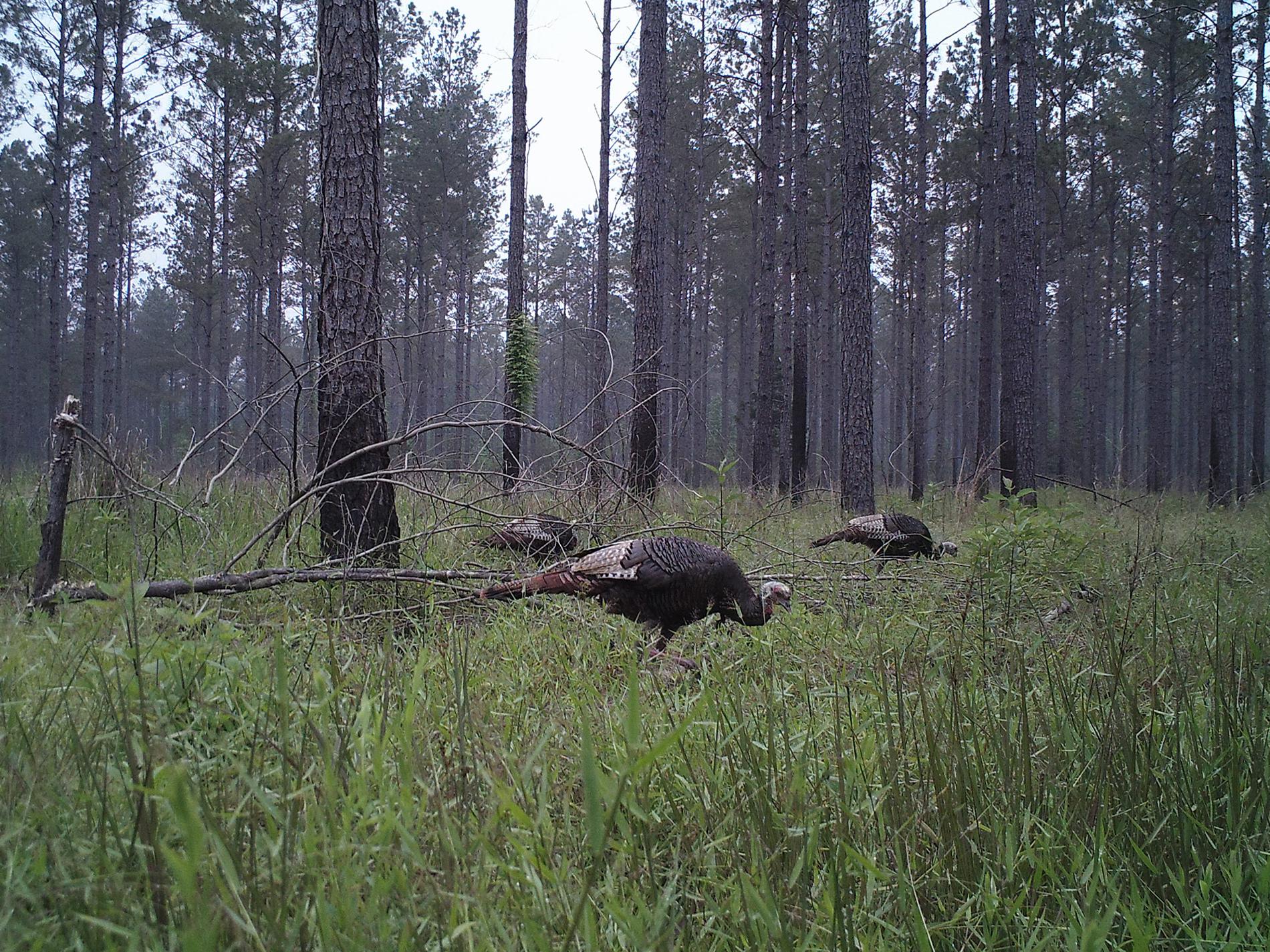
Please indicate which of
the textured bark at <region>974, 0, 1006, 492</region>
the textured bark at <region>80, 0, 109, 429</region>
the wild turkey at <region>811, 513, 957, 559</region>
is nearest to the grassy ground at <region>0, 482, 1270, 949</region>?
the wild turkey at <region>811, 513, 957, 559</region>

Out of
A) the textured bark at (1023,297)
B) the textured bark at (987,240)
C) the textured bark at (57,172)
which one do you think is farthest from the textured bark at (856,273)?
the textured bark at (57,172)

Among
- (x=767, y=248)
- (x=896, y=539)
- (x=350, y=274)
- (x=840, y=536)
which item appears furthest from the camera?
(x=767, y=248)

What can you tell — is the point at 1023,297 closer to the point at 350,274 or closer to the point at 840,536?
the point at 840,536

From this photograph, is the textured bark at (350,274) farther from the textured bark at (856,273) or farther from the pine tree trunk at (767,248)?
the pine tree trunk at (767,248)

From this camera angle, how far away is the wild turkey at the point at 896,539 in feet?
17.7

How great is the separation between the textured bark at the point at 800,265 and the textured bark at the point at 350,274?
858 centimetres

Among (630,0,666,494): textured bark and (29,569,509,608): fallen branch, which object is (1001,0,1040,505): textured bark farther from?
(29,569,509,608): fallen branch

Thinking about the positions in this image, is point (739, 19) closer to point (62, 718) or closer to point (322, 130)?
point (322, 130)

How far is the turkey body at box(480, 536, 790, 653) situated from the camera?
3.06 metres

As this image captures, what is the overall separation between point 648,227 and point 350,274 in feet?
16.9

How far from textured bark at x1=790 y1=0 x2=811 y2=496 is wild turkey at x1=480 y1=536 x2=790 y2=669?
8.62 meters

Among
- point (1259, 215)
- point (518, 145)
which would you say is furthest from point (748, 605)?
point (1259, 215)

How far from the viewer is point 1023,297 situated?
10.8 m

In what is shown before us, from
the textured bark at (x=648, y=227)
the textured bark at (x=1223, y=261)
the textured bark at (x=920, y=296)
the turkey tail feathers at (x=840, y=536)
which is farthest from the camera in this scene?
the textured bark at (x=920, y=296)
